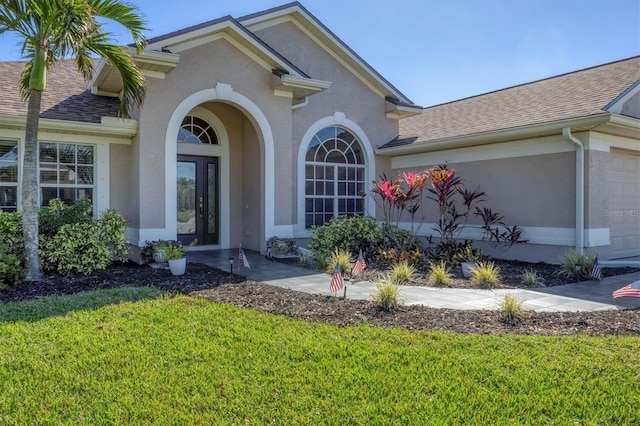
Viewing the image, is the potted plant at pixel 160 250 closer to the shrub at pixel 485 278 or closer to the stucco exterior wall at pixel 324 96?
the stucco exterior wall at pixel 324 96

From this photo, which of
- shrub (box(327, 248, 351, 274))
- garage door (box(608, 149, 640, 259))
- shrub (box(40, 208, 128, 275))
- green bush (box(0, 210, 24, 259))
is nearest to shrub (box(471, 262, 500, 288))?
shrub (box(327, 248, 351, 274))

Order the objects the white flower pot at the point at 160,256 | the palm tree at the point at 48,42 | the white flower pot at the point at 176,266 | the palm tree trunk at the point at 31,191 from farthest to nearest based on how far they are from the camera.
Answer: the white flower pot at the point at 160,256
the white flower pot at the point at 176,266
the palm tree trunk at the point at 31,191
the palm tree at the point at 48,42

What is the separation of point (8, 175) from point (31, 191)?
8.71 feet

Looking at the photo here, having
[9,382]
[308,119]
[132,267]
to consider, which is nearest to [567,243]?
[308,119]

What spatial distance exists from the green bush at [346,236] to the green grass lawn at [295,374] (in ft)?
17.8

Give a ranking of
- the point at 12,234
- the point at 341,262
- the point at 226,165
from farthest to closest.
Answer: the point at 226,165 → the point at 341,262 → the point at 12,234

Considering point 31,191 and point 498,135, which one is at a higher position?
point 498,135

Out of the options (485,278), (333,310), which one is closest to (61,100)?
(333,310)

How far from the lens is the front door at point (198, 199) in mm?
12797

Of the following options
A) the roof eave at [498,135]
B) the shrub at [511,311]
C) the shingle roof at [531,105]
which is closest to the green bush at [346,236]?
the roof eave at [498,135]

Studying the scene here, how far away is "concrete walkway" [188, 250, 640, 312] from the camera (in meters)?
6.84

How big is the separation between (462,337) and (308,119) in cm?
913

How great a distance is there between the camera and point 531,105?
1217 cm

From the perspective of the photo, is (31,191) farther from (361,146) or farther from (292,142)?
(361,146)
